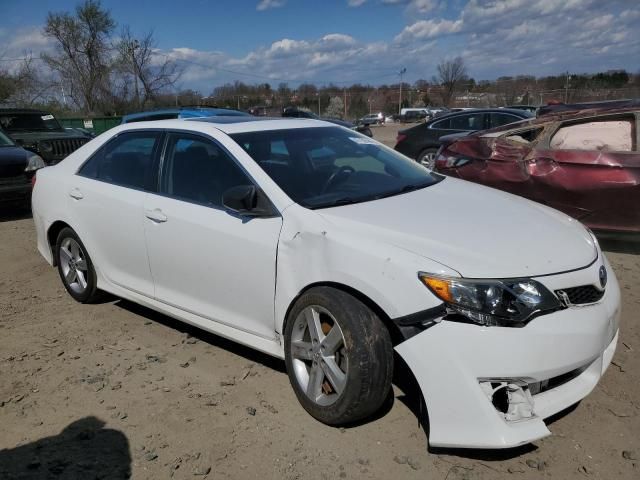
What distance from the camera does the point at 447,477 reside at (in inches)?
99.4

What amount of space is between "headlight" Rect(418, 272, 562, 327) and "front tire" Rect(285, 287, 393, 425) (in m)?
0.38

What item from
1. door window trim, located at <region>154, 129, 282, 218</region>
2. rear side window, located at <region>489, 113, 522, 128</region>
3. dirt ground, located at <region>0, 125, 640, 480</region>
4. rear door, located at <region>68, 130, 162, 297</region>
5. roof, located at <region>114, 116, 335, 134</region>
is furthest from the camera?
rear side window, located at <region>489, 113, 522, 128</region>

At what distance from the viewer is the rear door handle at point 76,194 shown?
171 inches

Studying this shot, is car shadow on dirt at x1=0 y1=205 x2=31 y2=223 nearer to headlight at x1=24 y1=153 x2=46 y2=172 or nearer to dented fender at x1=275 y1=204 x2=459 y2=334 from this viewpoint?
headlight at x1=24 y1=153 x2=46 y2=172

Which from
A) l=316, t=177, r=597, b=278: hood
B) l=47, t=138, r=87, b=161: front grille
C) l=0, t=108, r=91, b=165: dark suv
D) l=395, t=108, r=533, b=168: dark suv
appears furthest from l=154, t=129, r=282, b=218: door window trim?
l=47, t=138, r=87, b=161: front grille

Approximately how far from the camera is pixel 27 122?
12.6 meters

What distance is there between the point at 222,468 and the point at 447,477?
41.4 inches

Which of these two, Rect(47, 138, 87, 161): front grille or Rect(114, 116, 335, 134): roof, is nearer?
Rect(114, 116, 335, 134): roof

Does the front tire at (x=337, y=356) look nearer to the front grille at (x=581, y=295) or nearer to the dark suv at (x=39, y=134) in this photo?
the front grille at (x=581, y=295)

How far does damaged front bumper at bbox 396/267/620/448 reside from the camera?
7.75 feet

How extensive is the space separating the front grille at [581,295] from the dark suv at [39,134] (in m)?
10.4

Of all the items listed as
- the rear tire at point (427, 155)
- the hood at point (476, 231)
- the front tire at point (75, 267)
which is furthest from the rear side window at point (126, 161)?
the rear tire at point (427, 155)

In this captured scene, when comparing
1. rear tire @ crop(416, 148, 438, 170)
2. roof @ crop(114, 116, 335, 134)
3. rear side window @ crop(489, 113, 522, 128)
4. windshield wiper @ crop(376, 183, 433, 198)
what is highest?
roof @ crop(114, 116, 335, 134)

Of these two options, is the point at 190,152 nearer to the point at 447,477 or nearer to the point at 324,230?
the point at 324,230
